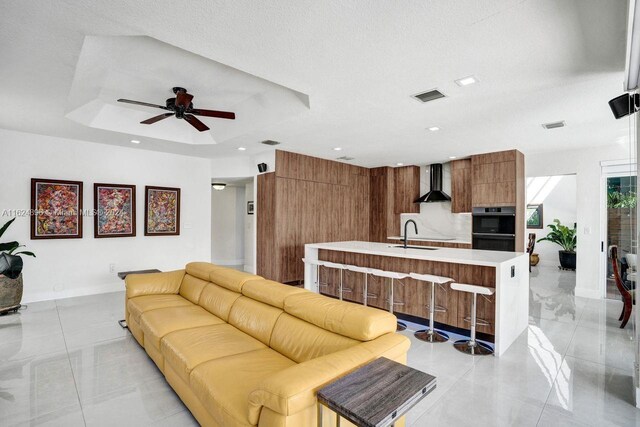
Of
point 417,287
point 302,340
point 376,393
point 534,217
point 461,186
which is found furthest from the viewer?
point 534,217

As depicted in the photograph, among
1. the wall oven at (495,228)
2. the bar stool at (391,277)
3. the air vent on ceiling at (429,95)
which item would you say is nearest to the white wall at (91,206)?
the bar stool at (391,277)

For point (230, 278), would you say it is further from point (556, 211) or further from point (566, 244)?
point (556, 211)

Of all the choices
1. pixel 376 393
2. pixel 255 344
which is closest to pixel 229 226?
pixel 255 344

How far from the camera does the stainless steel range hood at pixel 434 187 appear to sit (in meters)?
7.11

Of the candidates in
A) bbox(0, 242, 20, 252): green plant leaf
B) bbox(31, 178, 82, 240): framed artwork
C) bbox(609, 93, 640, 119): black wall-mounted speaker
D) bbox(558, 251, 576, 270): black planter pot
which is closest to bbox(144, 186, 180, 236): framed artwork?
bbox(31, 178, 82, 240): framed artwork

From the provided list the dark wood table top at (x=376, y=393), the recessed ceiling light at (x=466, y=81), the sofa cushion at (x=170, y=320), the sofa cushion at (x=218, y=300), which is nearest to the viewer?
the dark wood table top at (x=376, y=393)

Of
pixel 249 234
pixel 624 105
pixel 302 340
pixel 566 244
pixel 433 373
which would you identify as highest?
pixel 624 105

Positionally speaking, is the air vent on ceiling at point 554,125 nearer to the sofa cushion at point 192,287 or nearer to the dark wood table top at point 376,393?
the dark wood table top at point 376,393

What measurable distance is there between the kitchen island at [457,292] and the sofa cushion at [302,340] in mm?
1940

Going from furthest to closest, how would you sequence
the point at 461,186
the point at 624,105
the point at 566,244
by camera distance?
the point at 566,244
the point at 461,186
the point at 624,105

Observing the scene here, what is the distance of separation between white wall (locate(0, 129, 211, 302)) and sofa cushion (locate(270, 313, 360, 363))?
15.6 ft

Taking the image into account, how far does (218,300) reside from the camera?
3.12 meters

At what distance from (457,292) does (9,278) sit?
596cm

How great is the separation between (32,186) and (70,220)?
719mm
